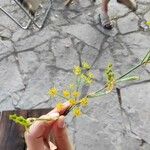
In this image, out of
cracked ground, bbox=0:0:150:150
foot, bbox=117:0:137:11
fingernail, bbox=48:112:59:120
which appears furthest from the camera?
foot, bbox=117:0:137:11

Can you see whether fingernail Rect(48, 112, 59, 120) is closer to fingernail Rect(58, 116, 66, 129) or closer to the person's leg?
fingernail Rect(58, 116, 66, 129)

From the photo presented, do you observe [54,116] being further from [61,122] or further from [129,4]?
[129,4]

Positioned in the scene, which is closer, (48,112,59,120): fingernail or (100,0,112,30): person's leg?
(48,112,59,120): fingernail

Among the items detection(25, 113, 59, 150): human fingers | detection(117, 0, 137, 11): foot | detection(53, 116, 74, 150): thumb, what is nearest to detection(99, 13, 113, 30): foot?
detection(117, 0, 137, 11): foot

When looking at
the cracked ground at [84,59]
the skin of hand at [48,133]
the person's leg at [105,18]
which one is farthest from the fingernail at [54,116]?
the person's leg at [105,18]

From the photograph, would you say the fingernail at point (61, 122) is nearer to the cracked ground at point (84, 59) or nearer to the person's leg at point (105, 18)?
the cracked ground at point (84, 59)

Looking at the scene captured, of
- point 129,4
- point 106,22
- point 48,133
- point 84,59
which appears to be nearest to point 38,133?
point 48,133

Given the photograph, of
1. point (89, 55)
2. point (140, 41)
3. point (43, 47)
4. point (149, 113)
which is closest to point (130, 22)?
point (140, 41)

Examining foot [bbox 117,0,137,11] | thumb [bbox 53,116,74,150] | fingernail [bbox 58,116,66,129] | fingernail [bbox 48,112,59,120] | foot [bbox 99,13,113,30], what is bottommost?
thumb [bbox 53,116,74,150]
